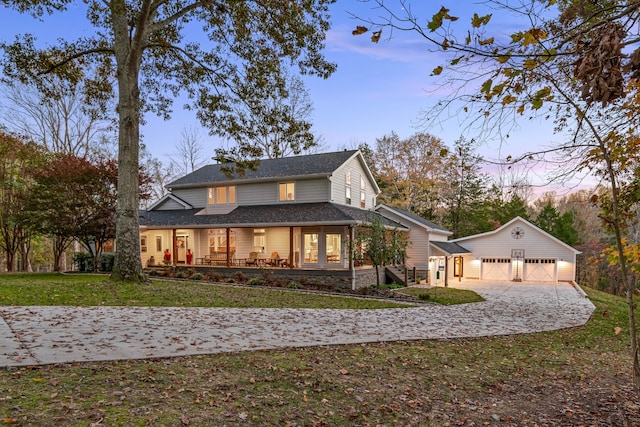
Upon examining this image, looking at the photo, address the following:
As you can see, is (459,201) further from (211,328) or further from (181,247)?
(211,328)

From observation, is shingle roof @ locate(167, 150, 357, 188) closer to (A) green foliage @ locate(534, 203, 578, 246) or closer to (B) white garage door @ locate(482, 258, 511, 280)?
(B) white garage door @ locate(482, 258, 511, 280)

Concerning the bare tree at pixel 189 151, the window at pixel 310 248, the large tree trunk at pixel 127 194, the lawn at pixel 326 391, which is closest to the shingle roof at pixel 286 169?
the window at pixel 310 248

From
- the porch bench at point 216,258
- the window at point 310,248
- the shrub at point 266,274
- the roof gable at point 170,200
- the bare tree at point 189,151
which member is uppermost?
the bare tree at point 189,151

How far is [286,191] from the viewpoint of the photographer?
23656 mm

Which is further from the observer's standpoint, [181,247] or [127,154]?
[181,247]

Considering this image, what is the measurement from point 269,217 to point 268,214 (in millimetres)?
553

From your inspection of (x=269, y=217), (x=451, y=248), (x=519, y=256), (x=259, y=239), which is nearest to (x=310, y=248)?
(x=269, y=217)

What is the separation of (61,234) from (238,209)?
9.06 metres

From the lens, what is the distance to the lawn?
4016 mm

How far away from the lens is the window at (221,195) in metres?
25.1

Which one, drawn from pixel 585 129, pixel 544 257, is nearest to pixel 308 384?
pixel 585 129

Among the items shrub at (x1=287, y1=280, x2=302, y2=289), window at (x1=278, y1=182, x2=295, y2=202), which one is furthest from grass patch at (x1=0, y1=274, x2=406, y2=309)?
window at (x1=278, y1=182, x2=295, y2=202)

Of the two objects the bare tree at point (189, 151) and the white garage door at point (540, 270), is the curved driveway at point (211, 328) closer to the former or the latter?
the white garage door at point (540, 270)

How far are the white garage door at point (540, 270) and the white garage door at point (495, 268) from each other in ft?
4.20
